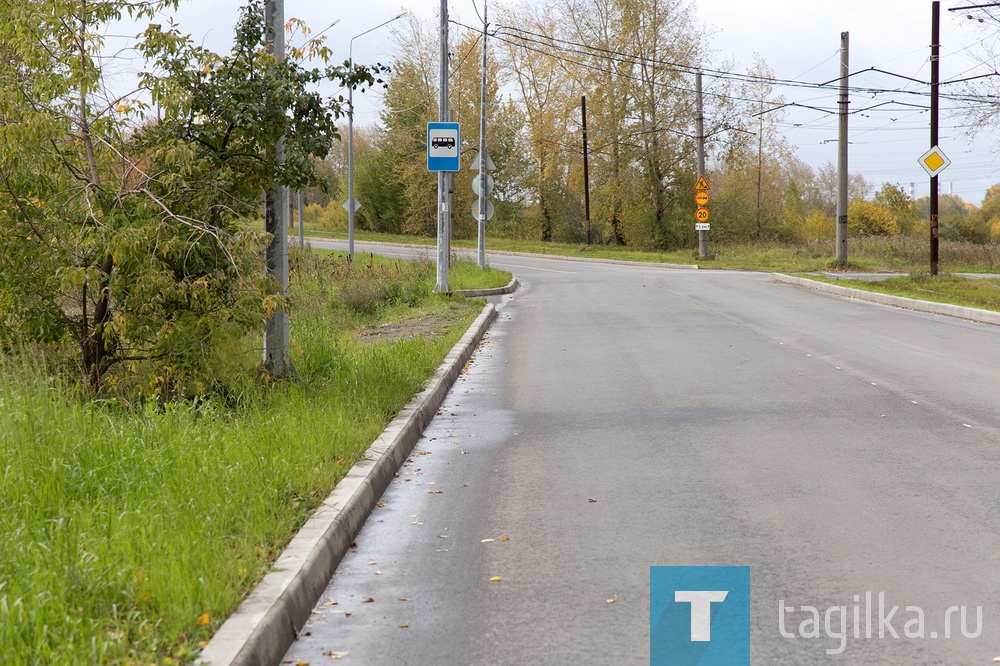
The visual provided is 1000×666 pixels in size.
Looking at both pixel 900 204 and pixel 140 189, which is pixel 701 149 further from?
pixel 140 189

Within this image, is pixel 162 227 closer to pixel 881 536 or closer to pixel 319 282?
pixel 881 536

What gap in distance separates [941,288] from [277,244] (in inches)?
782

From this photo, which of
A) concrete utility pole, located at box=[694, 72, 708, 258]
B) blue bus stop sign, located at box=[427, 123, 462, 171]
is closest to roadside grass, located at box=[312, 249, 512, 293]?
blue bus stop sign, located at box=[427, 123, 462, 171]

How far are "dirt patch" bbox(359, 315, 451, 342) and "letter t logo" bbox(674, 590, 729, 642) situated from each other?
31.6ft

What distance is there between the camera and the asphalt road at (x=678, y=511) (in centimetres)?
411

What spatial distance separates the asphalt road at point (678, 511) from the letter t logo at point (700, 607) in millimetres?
179

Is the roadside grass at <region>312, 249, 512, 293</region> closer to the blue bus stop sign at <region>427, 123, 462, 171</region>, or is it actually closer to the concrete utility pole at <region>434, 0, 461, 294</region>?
the concrete utility pole at <region>434, 0, 461, 294</region>

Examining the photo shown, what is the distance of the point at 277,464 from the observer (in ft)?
19.4

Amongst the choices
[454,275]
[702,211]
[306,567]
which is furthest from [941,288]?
[306,567]

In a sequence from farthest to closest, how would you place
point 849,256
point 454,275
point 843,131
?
point 849,256 < point 843,131 < point 454,275

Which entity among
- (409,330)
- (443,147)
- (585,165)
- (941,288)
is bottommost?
(409,330)

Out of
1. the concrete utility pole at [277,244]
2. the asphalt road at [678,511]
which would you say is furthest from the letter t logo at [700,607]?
the concrete utility pole at [277,244]

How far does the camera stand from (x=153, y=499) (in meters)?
5.19

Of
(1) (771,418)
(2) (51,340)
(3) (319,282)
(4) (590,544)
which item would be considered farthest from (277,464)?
(3) (319,282)
